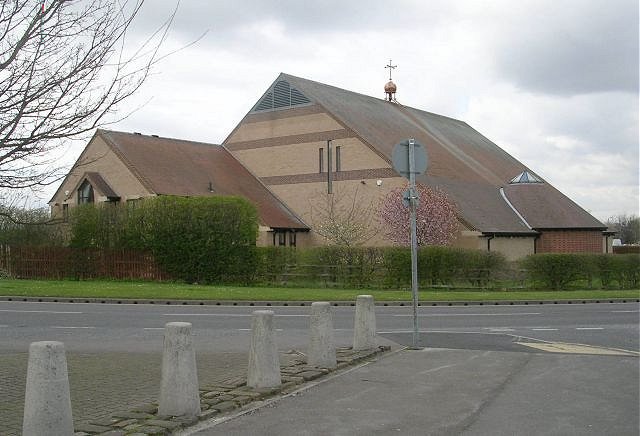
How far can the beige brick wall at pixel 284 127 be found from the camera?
141 ft

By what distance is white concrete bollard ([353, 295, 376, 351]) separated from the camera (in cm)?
1109

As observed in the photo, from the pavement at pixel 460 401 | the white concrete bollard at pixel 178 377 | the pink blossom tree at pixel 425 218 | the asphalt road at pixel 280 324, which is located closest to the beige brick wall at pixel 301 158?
the pink blossom tree at pixel 425 218

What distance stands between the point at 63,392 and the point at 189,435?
1.23 meters

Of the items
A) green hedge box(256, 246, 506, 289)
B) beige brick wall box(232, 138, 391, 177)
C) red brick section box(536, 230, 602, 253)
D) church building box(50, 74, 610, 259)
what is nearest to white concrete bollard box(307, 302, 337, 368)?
green hedge box(256, 246, 506, 289)

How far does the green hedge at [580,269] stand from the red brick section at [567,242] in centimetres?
833

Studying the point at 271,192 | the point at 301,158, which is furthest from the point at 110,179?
the point at 301,158

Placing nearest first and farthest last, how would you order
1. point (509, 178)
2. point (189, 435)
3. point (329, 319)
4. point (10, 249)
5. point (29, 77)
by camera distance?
point (189, 435), point (29, 77), point (329, 319), point (10, 249), point (509, 178)

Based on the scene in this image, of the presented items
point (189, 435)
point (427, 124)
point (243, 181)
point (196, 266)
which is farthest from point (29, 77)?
point (427, 124)

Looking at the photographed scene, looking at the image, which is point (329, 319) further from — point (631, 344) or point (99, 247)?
point (99, 247)

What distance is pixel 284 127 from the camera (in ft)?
148

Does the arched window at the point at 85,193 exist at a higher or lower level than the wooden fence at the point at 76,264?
higher

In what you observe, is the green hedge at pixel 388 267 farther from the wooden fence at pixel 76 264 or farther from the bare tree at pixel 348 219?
the bare tree at pixel 348 219

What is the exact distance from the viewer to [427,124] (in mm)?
56000

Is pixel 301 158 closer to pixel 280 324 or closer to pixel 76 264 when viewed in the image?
pixel 76 264
